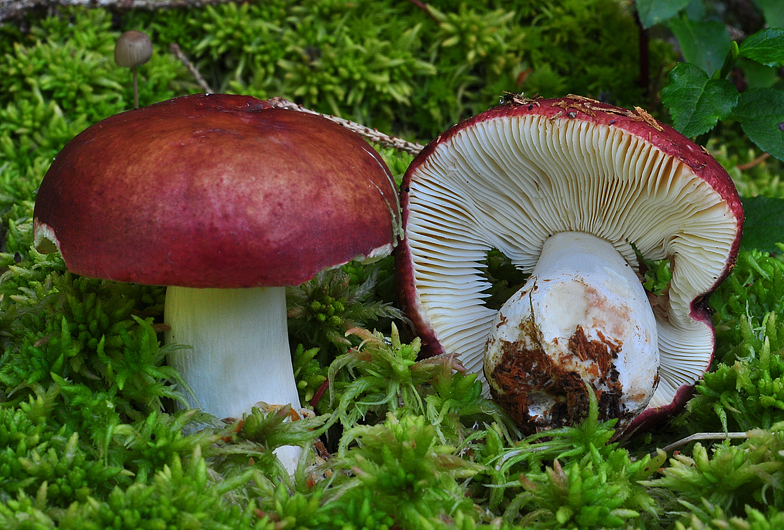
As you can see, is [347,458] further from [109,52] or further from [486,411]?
[109,52]

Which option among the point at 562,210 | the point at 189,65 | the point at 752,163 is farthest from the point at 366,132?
the point at 752,163

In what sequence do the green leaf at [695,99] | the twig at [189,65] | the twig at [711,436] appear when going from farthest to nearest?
1. the twig at [189,65]
2. the green leaf at [695,99]
3. the twig at [711,436]

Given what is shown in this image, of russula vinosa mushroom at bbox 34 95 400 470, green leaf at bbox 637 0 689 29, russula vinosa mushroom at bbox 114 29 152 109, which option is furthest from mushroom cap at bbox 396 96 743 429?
russula vinosa mushroom at bbox 114 29 152 109

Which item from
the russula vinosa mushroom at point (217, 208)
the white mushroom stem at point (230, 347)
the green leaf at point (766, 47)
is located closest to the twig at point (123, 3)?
the russula vinosa mushroom at point (217, 208)

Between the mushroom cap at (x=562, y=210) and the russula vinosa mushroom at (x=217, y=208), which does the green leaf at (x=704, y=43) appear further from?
the russula vinosa mushroom at (x=217, y=208)

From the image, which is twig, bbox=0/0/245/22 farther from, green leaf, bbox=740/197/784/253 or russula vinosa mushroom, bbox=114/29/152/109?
green leaf, bbox=740/197/784/253

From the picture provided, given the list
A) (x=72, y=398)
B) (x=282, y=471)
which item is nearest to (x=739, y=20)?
(x=282, y=471)
